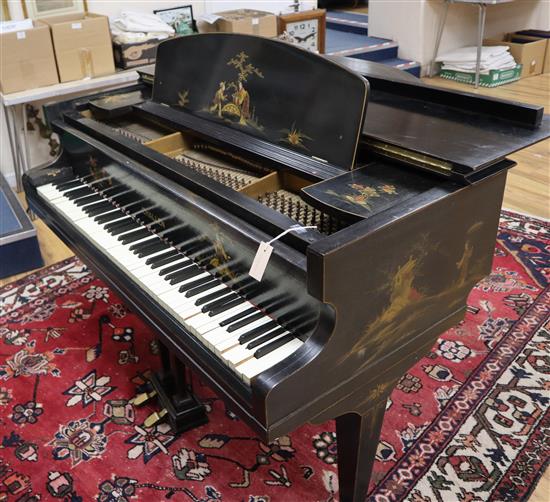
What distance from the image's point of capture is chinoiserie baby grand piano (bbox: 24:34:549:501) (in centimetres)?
128

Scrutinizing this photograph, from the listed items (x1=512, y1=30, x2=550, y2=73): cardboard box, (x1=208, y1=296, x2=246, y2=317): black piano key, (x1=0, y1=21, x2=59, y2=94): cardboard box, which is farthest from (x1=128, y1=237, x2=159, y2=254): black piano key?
(x1=512, y1=30, x2=550, y2=73): cardboard box

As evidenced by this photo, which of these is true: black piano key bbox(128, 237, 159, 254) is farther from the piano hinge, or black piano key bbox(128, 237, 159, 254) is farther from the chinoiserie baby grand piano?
the piano hinge

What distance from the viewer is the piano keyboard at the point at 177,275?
1356 millimetres

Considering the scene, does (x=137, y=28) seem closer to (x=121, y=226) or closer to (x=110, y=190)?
(x=110, y=190)

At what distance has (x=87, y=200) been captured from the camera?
2131mm

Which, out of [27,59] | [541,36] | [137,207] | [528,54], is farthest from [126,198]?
[541,36]

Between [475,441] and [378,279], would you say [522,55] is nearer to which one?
[475,441]

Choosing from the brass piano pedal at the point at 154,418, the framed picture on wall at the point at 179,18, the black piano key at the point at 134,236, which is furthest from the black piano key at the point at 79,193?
the framed picture on wall at the point at 179,18

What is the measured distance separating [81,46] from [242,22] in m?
1.12

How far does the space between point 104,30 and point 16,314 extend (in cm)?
190

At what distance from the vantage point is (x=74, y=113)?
7.63 ft

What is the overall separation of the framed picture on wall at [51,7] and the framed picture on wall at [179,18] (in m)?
0.54

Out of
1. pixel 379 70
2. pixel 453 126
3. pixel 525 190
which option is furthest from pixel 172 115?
pixel 525 190

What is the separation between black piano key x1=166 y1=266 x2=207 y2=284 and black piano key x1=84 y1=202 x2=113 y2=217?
21.3 inches
